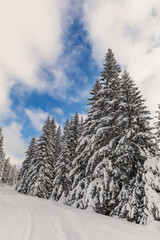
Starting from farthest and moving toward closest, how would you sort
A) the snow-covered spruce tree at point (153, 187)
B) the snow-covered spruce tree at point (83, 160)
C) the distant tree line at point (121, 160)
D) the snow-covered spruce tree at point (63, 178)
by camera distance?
the snow-covered spruce tree at point (63, 178) < the snow-covered spruce tree at point (83, 160) < the distant tree line at point (121, 160) < the snow-covered spruce tree at point (153, 187)

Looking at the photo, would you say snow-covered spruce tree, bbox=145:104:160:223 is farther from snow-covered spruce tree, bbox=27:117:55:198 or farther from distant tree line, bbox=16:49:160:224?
snow-covered spruce tree, bbox=27:117:55:198

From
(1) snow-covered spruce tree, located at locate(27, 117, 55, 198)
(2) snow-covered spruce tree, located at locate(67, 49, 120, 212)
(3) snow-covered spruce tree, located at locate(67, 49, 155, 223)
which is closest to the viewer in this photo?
(3) snow-covered spruce tree, located at locate(67, 49, 155, 223)

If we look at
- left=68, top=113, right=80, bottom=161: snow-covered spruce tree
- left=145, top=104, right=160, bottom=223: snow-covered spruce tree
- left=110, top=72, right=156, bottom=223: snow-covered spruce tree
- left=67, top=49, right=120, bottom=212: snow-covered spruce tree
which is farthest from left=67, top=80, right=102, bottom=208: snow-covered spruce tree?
left=68, top=113, right=80, bottom=161: snow-covered spruce tree

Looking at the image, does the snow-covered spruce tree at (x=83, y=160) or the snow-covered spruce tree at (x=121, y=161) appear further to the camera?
the snow-covered spruce tree at (x=83, y=160)

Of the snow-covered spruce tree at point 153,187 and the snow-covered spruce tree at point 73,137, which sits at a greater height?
the snow-covered spruce tree at point 73,137

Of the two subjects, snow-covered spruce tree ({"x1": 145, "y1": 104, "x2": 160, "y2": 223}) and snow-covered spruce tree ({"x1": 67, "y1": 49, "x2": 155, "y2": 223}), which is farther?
snow-covered spruce tree ({"x1": 67, "y1": 49, "x2": 155, "y2": 223})

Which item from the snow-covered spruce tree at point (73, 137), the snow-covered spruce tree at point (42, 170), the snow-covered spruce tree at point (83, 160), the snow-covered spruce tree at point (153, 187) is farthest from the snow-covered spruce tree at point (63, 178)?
the snow-covered spruce tree at point (153, 187)

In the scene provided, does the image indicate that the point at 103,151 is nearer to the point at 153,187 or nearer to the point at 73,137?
the point at 153,187

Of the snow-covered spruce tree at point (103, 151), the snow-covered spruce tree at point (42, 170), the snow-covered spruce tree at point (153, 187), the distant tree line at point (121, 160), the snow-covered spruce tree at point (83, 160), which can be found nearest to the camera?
the snow-covered spruce tree at point (153, 187)

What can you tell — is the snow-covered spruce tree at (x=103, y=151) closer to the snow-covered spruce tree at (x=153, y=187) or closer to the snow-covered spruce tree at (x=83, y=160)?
the snow-covered spruce tree at (x=83, y=160)

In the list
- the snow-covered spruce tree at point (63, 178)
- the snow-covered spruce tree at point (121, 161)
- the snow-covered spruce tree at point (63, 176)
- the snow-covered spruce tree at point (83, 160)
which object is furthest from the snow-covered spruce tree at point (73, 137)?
the snow-covered spruce tree at point (121, 161)

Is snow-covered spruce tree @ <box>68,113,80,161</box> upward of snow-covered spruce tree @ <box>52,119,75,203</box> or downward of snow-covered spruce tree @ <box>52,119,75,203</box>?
upward

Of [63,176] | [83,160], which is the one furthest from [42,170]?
[83,160]

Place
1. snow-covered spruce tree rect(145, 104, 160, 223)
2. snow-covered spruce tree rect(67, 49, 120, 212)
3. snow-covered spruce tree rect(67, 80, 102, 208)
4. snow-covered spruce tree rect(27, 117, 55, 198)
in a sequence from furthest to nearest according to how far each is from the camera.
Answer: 1. snow-covered spruce tree rect(27, 117, 55, 198)
2. snow-covered spruce tree rect(67, 80, 102, 208)
3. snow-covered spruce tree rect(67, 49, 120, 212)
4. snow-covered spruce tree rect(145, 104, 160, 223)
